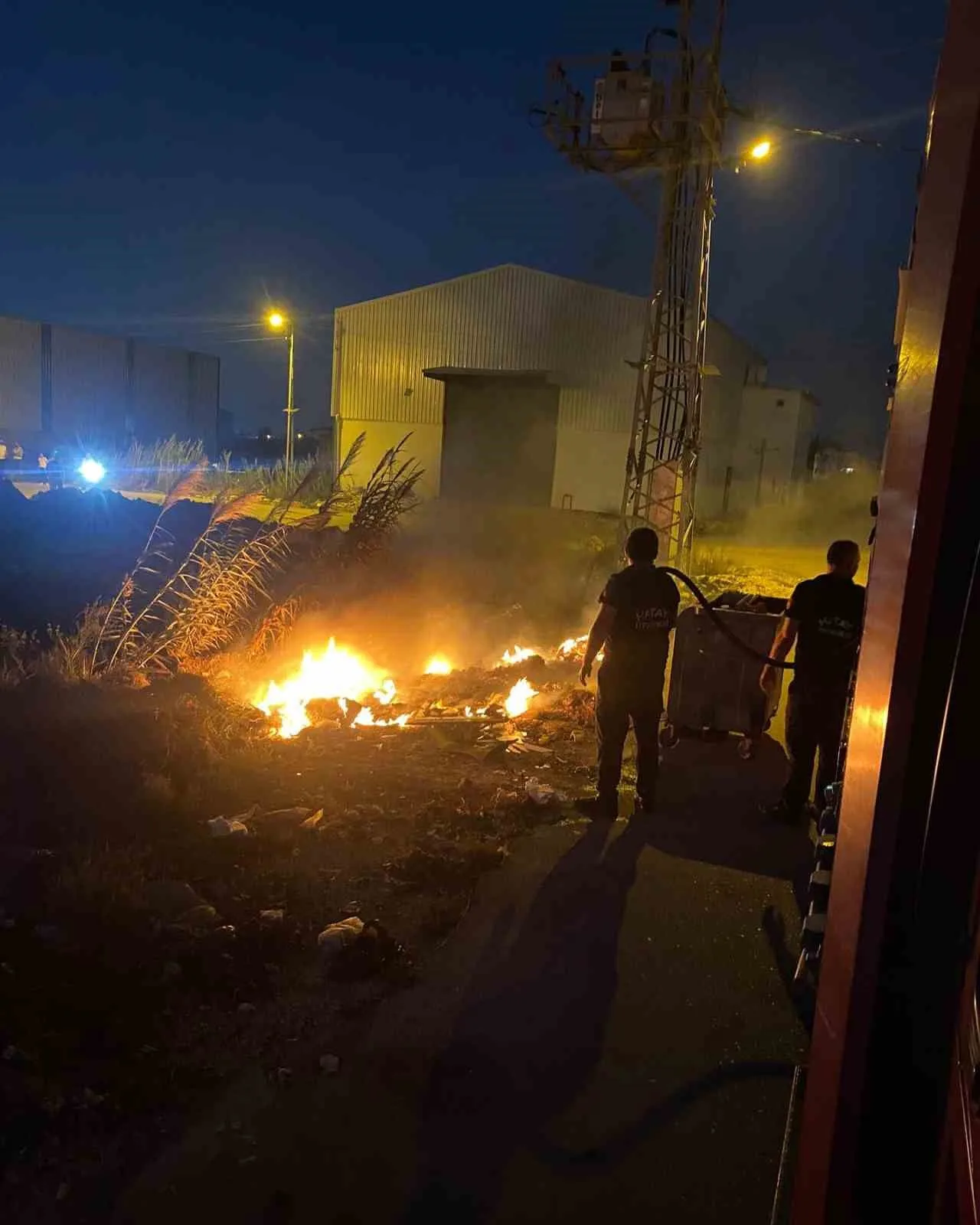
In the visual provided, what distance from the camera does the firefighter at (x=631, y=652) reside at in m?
5.64

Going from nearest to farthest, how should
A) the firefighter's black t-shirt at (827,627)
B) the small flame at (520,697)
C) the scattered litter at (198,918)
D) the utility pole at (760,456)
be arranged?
1. the scattered litter at (198,918)
2. the firefighter's black t-shirt at (827,627)
3. the small flame at (520,697)
4. the utility pole at (760,456)

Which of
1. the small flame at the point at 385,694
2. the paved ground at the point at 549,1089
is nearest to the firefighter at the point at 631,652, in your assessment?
the paved ground at the point at 549,1089

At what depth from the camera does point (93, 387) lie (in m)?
46.9

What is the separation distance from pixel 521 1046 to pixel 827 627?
10.5 ft

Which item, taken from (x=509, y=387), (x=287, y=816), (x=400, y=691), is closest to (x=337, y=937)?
(x=287, y=816)

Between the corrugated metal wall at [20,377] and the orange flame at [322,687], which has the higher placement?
the corrugated metal wall at [20,377]

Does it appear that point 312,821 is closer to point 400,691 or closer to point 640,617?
point 640,617

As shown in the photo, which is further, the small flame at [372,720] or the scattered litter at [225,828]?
the small flame at [372,720]

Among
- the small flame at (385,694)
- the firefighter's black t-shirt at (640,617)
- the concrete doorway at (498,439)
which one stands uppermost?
the concrete doorway at (498,439)

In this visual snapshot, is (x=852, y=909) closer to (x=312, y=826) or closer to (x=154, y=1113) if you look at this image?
(x=154, y=1113)

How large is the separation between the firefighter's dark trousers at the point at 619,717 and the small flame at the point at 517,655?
4.83 meters

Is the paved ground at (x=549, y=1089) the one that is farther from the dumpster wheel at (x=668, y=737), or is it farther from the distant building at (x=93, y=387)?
the distant building at (x=93, y=387)

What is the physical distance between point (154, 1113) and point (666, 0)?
14.3 metres

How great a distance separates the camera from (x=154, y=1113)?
313cm
